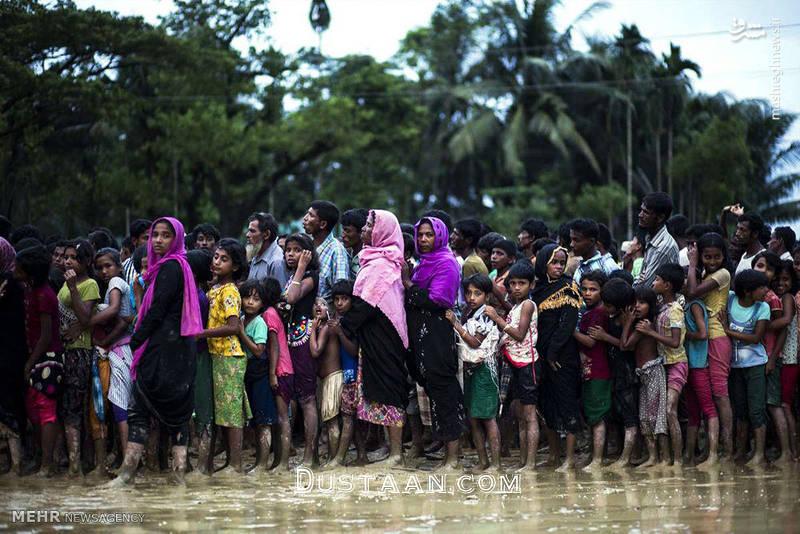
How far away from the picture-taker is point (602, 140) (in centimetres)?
4066

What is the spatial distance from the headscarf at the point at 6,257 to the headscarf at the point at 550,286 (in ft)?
13.5

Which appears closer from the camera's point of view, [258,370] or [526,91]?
[258,370]

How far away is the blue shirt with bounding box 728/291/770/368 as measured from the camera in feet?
28.0

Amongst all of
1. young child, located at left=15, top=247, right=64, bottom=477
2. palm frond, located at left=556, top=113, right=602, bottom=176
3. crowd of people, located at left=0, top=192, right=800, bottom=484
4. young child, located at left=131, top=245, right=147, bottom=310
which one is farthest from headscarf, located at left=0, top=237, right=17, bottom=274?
palm frond, located at left=556, top=113, right=602, bottom=176

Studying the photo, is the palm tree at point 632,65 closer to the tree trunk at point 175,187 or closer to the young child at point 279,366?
the tree trunk at point 175,187

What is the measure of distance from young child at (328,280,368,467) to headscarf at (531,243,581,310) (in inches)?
60.0

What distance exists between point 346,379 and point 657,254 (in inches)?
107

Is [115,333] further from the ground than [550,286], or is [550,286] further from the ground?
[550,286]

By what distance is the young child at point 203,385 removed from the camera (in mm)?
8016

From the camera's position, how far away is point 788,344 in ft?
28.5

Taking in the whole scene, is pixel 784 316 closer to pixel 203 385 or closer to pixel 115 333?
pixel 203 385

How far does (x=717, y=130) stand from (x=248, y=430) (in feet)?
74.5

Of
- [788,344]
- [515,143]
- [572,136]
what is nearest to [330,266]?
[788,344]

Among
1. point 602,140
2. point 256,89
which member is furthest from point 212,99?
point 602,140
